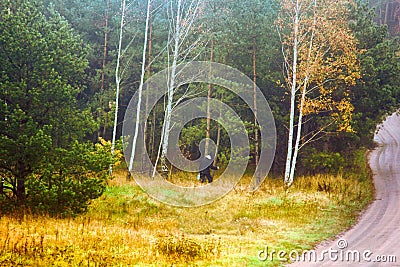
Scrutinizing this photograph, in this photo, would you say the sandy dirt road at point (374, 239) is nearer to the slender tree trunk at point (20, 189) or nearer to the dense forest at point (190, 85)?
the dense forest at point (190, 85)

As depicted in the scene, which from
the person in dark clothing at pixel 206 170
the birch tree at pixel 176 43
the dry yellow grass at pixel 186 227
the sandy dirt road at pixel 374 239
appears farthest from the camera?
the person in dark clothing at pixel 206 170

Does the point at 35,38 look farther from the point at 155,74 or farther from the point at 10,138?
the point at 155,74

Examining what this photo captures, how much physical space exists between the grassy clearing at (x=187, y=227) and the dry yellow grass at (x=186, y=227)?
0.06 feet

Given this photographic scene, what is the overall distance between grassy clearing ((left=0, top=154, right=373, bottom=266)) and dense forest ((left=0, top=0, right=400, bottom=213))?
1.23 meters

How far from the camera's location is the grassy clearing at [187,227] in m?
7.98

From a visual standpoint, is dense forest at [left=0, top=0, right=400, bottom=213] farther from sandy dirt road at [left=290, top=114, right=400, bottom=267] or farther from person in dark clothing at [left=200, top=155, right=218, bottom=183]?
sandy dirt road at [left=290, top=114, right=400, bottom=267]

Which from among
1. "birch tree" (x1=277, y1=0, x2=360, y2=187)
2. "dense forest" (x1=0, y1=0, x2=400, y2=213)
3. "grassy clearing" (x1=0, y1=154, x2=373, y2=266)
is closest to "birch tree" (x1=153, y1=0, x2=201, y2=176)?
"dense forest" (x1=0, y1=0, x2=400, y2=213)

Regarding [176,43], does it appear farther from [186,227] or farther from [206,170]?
[186,227]

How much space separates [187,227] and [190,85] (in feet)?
35.8

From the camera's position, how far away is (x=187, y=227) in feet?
38.6

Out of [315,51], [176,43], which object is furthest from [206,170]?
[315,51]

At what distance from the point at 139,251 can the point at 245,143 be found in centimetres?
1201

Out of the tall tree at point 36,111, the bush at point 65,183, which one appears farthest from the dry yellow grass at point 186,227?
the tall tree at point 36,111

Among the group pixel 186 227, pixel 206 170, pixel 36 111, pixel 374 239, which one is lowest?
pixel 186 227
